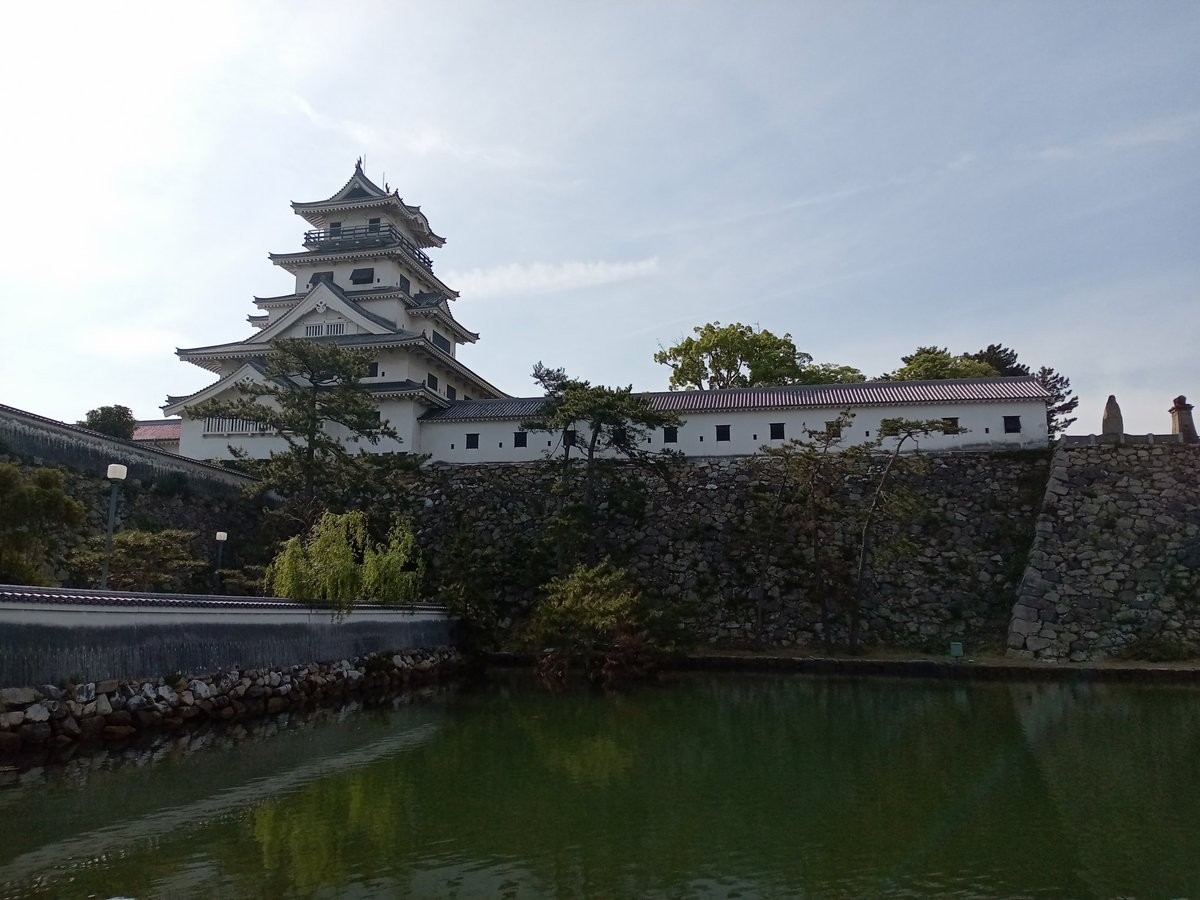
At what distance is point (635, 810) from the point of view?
7.74 metres

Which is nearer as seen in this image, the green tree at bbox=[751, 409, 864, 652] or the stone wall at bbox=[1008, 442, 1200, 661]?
the stone wall at bbox=[1008, 442, 1200, 661]

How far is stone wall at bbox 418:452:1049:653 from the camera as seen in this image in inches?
803

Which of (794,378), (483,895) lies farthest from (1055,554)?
(483,895)

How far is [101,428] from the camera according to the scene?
1221 inches

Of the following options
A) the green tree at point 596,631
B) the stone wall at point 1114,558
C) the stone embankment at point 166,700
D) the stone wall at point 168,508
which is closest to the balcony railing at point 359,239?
the stone wall at point 168,508

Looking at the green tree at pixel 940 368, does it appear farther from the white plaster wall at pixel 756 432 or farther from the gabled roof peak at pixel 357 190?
the gabled roof peak at pixel 357 190

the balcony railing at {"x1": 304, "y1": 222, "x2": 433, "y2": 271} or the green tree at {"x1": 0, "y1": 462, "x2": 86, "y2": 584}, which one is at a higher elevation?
the balcony railing at {"x1": 304, "y1": 222, "x2": 433, "y2": 271}

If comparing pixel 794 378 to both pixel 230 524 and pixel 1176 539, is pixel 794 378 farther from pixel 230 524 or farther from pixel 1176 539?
pixel 230 524

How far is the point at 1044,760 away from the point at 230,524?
68.5ft

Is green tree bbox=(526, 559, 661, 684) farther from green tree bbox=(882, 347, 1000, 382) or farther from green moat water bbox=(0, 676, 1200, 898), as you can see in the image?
green tree bbox=(882, 347, 1000, 382)

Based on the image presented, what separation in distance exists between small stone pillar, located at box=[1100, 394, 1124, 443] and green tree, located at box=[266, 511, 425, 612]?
18288mm

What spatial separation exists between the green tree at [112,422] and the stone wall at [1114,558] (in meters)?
30.1

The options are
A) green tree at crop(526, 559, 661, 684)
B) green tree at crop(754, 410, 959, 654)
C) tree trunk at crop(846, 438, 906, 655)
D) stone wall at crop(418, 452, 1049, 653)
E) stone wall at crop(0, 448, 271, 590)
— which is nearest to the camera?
green tree at crop(526, 559, 661, 684)

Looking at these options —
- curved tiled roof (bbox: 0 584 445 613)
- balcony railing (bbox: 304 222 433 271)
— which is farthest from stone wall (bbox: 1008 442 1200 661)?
balcony railing (bbox: 304 222 433 271)
